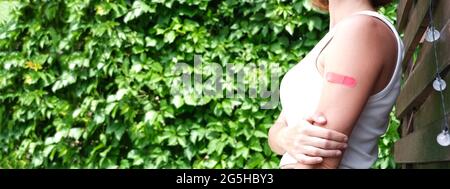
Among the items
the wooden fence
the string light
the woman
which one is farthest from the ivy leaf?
the woman

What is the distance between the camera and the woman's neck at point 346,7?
118 centimetres

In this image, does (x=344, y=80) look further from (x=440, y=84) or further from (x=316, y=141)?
(x=440, y=84)

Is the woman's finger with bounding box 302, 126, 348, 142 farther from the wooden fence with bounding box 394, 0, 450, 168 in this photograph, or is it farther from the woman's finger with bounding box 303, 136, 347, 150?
the wooden fence with bounding box 394, 0, 450, 168

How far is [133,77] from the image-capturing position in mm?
3301

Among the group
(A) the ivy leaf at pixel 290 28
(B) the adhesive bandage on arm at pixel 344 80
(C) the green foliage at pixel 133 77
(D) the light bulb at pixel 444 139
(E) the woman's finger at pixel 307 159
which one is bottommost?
(C) the green foliage at pixel 133 77

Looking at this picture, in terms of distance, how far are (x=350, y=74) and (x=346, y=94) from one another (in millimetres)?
30

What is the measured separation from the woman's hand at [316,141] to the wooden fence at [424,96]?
0.22m

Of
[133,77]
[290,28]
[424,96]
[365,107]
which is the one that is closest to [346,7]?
[365,107]

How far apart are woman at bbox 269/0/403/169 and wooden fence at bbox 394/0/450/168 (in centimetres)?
15

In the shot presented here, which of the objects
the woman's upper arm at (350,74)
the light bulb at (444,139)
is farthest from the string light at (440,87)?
the woman's upper arm at (350,74)

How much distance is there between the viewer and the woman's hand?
1031 mm

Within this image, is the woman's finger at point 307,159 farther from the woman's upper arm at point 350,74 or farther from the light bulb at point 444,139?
the light bulb at point 444,139
